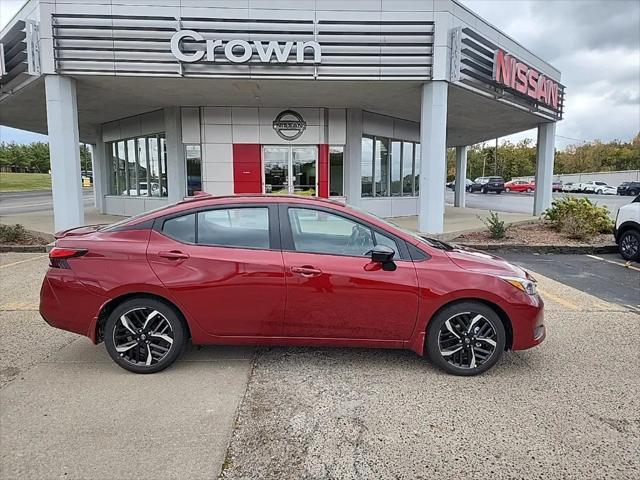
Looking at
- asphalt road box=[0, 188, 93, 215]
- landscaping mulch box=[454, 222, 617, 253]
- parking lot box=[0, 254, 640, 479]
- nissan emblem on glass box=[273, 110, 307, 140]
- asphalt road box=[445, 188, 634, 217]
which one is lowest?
parking lot box=[0, 254, 640, 479]

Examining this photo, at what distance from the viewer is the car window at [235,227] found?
376 centimetres

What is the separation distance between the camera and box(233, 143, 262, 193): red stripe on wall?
14273 mm

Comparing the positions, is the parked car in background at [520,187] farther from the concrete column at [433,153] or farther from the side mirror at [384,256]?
the side mirror at [384,256]

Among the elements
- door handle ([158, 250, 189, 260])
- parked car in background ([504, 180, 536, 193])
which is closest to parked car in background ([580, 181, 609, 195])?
parked car in background ([504, 180, 536, 193])

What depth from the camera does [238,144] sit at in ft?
46.8

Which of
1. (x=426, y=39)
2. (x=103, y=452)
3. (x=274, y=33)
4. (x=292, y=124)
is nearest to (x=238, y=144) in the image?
(x=292, y=124)

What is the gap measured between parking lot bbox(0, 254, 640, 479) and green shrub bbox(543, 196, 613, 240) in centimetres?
761

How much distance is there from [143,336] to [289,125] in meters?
11.6

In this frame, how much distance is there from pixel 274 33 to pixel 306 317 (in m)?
8.48

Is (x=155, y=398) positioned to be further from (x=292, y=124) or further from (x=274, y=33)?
(x=292, y=124)

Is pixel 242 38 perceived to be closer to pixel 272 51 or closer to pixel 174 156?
pixel 272 51

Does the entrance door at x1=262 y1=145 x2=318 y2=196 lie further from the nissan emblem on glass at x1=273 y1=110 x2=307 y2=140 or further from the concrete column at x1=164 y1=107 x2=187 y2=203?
the concrete column at x1=164 y1=107 x2=187 y2=203

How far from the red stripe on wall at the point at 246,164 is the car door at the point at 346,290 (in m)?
10.9

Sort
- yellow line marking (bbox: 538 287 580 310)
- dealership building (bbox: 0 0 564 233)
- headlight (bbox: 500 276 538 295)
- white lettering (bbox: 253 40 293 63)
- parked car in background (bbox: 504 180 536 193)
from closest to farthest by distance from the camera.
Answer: headlight (bbox: 500 276 538 295) < yellow line marking (bbox: 538 287 580 310) < dealership building (bbox: 0 0 564 233) < white lettering (bbox: 253 40 293 63) < parked car in background (bbox: 504 180 536 193)
